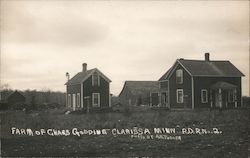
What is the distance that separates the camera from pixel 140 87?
5966 cm

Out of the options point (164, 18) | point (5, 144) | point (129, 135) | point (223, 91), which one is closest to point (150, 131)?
point (129, 135)

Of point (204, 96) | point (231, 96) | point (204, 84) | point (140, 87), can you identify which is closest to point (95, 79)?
point (204, 84)

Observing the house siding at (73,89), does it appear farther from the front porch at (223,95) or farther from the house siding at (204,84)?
the front porch at (223,95)

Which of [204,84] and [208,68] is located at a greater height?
[208,68]

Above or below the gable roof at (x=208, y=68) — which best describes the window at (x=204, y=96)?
→ below

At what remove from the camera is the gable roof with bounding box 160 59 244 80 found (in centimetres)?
3372

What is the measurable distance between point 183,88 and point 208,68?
3.43 meters

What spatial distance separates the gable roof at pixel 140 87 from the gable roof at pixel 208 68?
2196cm

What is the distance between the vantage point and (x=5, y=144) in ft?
40.7

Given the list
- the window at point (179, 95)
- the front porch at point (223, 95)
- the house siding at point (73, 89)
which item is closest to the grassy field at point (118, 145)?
the front porch at point (223, 95)

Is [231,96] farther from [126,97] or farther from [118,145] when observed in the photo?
[126,97]

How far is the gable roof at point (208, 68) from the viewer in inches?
1328

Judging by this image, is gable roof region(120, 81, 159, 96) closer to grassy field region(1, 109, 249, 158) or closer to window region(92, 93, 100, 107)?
window region(92, 93, 100, 107)

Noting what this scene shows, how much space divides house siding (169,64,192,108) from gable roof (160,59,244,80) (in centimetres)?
60
